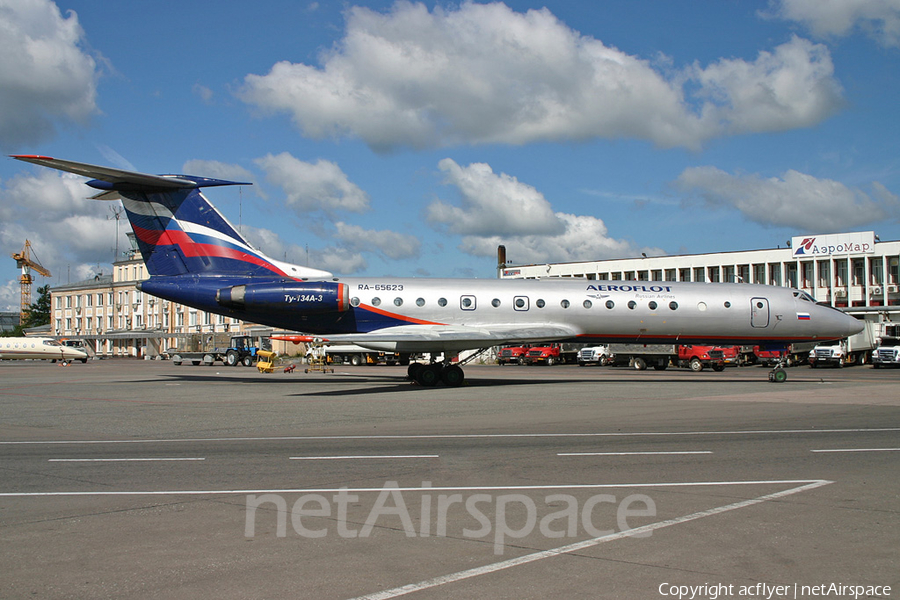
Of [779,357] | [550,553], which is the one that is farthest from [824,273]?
[550,553]

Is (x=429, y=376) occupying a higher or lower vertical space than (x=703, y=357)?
higher

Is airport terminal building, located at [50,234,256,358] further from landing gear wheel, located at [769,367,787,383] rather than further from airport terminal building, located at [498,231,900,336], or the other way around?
landing gear wheel, located at [769,367,787,383]

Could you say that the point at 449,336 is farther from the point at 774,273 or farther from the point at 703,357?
the point at 774,273

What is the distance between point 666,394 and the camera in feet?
66.9

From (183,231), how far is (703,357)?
1175 inches

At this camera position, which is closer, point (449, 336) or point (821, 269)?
point (449, 336)

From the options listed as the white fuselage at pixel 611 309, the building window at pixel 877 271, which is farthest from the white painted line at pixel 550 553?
the building window at pixel 877 271

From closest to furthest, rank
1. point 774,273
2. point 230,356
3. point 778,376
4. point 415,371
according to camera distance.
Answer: point 415,371, point 778,376, point 230,356, point 774,273

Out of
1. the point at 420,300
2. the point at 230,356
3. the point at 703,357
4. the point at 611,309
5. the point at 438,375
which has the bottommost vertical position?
the point at 703,357

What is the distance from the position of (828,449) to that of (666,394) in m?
10.5

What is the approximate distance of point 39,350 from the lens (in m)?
65.9

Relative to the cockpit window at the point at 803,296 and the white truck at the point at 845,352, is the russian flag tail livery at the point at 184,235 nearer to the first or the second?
the cockpit window at the point at 803,296

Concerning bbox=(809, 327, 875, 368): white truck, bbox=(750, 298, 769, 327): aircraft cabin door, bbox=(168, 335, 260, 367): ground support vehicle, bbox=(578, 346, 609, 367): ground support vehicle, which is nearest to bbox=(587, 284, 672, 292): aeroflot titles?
bbox=(750, 298, 769, 327): aircraft cabin door

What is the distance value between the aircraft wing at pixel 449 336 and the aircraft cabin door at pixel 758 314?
6397 millimetres
